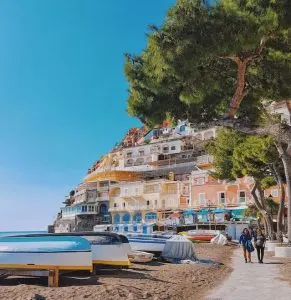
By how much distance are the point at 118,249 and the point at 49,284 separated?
447 centimetres

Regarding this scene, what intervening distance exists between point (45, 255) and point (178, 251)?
11427 mm

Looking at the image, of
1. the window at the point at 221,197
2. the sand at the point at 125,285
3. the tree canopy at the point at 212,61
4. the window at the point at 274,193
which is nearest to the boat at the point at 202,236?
the window at the point at 274,193

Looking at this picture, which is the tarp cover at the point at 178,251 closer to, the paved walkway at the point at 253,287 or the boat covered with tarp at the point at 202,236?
the paved walkway at the point at 253,287

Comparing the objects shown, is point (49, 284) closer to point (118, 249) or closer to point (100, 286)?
point (100, 286)

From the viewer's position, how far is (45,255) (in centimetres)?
1427

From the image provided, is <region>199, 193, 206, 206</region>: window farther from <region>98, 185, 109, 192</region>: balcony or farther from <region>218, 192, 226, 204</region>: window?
<region>98, 185, 109, 192</region>: balcony

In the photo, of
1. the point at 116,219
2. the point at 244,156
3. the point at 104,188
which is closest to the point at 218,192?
the point at 116,219

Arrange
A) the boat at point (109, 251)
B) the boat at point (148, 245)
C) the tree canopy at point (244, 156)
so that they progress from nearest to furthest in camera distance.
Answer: the boat at point (109, 251), the boat at point (148, 245), the tree canopy at point (244, 156)

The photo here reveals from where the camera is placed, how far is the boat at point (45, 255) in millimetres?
14141

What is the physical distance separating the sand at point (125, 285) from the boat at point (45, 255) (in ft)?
1.73

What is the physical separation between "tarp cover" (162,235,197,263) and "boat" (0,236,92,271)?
1000 cm

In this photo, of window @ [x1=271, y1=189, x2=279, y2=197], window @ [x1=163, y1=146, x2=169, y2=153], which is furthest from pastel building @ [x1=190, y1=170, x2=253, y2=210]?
window @ [x1=163, y1=146, x2=169, y2=153]

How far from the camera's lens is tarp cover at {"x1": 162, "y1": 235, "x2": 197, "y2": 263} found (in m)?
24.1

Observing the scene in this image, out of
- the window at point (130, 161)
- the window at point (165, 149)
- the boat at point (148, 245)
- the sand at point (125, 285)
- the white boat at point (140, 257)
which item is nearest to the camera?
the sand at point (125, 285)
